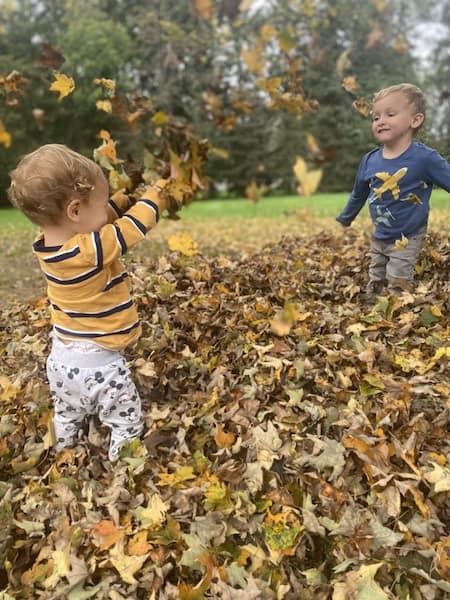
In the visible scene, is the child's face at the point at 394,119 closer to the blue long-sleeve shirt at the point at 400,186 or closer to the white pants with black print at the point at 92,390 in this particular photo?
the blue long-sleeve shirt at the point at 400,186

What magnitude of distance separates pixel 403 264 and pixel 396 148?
795 millimetres

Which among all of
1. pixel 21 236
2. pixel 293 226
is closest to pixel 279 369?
pixel 293 226

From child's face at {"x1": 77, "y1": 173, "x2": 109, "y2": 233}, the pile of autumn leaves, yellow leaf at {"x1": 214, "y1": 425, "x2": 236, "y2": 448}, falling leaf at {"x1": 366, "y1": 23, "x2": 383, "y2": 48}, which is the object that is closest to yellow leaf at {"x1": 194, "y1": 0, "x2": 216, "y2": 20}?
falling leaf at {"x1": 366, "y1": 23, "x2": 383, "y2": 48}

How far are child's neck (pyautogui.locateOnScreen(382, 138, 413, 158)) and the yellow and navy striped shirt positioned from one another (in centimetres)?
170

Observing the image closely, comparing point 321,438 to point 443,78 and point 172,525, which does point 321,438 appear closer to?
point 172,525

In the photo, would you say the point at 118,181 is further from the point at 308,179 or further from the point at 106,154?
the point at 308,179

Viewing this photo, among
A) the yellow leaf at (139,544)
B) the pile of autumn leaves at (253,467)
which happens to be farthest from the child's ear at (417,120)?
the yellow leaf at (139,544)

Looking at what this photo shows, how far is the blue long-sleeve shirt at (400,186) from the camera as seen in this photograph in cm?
337

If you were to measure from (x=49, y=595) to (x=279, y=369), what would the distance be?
1633 millimetres

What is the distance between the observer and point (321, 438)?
2.67 meters

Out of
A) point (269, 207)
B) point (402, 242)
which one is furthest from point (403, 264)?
point (269, 207)

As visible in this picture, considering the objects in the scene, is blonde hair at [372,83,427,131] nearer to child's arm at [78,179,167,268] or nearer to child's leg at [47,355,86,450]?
child's arm at [78,179,167,268]

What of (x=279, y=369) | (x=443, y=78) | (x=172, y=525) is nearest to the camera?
(x=172, y=525)

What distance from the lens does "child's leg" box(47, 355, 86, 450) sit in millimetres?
2645
